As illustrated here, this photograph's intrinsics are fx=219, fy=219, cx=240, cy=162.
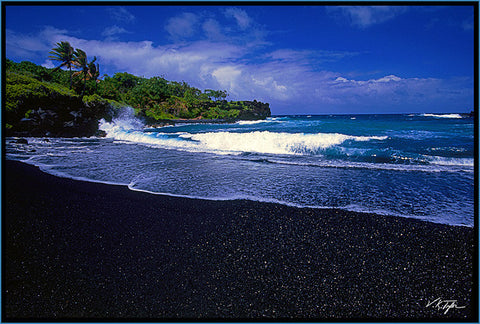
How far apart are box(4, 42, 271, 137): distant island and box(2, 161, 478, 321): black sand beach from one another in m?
Answer: 4.78

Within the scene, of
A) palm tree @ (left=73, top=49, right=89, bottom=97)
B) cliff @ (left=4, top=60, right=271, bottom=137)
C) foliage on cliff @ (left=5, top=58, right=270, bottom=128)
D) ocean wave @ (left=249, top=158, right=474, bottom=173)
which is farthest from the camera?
palm tree @ (left=73, top=49, right=89, bottom=97)

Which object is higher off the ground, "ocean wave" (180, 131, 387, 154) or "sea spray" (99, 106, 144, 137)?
"sea spray" (99, 106, 144, 137)

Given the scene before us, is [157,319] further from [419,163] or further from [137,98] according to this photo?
[137,98]

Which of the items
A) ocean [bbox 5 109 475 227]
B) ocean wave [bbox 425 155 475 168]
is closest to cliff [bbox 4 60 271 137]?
ocean [bbox 5 109 475 227]

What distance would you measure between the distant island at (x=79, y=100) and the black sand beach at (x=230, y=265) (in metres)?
4.78

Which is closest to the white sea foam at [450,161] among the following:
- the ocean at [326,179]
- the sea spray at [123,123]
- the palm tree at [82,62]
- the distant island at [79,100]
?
the ocean at [326,179]

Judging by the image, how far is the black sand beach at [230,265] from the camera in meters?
2.09

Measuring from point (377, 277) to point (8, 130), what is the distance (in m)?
26.2

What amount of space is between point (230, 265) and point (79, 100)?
28.1 meters

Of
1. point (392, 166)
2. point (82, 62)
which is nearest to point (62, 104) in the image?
point (82, 62)

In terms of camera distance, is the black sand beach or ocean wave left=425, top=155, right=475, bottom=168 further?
ocean wave left=425, top=155, right=475, bottom=168

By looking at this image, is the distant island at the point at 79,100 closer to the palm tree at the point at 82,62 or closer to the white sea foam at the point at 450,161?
the palm tree at the point at 82,62

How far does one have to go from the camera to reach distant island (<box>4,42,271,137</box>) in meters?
18.7

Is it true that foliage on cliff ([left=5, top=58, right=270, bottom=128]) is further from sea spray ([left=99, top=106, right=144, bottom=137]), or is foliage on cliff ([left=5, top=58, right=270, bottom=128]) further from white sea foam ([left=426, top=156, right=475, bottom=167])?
white sea foam ([left=426, top=156, right=475, bottom=167])
